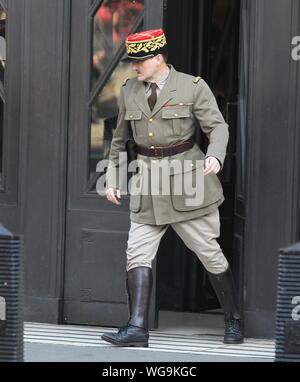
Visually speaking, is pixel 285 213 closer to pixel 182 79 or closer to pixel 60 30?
pixel 182 79

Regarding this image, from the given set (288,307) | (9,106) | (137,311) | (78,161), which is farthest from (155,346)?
(288,307)

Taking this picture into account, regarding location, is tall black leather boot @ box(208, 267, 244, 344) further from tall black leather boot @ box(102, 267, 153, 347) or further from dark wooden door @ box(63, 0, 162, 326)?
dark wooden door @ box(63, 0, 162, 326)

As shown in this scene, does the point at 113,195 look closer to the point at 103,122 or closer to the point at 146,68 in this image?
the point at 146,68

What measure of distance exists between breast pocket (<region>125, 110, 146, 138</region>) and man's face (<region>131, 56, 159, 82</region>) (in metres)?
0.23

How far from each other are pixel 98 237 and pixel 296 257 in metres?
3.10

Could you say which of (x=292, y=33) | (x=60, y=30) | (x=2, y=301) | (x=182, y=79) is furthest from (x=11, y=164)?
(x=2, y=301)

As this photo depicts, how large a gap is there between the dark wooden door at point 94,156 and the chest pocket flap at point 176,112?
931 mm

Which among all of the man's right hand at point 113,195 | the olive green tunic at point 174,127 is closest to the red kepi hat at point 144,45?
Result: the olive green tunic at point 174,127

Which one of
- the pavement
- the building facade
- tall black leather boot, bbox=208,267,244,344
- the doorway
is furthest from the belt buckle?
the doorway

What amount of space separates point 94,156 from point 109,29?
36.7 inches

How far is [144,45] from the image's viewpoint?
8.04 metres

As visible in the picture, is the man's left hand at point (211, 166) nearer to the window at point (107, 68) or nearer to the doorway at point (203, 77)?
the window at point (107, 68)

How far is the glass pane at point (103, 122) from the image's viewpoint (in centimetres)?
899

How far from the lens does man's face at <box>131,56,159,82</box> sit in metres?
8.10
